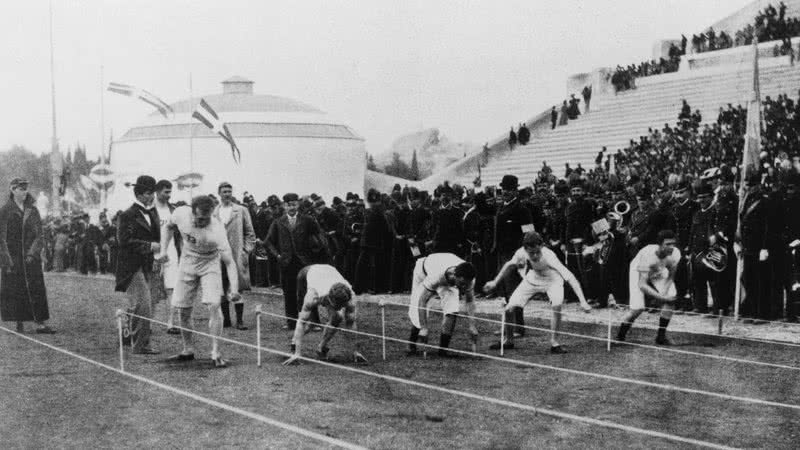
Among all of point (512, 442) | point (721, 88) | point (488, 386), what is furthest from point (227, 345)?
point (721, 88)

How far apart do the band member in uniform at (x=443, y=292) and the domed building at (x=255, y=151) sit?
3842cm

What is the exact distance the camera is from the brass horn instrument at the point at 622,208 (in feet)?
54.6

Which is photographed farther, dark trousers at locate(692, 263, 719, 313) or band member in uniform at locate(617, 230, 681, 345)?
dark trousers at locate(692, 263, 719, 313)

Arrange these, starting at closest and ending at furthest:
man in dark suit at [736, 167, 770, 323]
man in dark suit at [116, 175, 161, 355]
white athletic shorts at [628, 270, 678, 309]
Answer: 1. man in dark suit at [116, 175, 161, 355]
2. white athletic shorts at [628, 270, 678, 309]
3. man in dark suit at [736, 167, 770, 323]

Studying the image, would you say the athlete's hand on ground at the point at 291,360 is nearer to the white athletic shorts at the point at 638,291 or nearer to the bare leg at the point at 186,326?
the bare leg at the point at 186,326

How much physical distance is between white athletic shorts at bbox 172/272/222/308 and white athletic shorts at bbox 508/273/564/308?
3535 millimetres

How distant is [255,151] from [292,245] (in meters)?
37.8

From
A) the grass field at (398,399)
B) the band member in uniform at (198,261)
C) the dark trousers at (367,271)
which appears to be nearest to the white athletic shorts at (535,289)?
the grass field at (398,399)

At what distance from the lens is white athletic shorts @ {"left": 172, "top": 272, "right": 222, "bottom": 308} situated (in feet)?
38.0

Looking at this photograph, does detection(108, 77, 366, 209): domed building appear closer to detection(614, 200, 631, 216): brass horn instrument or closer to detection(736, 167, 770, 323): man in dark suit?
detection(614, 200, 631, 216): brass horn instrument

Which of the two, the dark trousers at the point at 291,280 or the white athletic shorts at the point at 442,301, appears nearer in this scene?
the white athletic shorts at the point at 442,301

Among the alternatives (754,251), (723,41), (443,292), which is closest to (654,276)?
(754,251)

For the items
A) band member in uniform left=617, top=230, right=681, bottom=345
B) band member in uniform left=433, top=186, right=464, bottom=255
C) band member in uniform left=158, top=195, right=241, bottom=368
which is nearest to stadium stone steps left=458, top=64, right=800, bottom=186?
band member in uniform left=433, top=186, right=464, bottom=255

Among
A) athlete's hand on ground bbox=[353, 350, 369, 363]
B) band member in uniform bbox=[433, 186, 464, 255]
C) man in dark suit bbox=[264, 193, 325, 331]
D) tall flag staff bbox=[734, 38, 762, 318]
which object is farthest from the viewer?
band member in uniform bbox=[433, 186, 464, 255]
